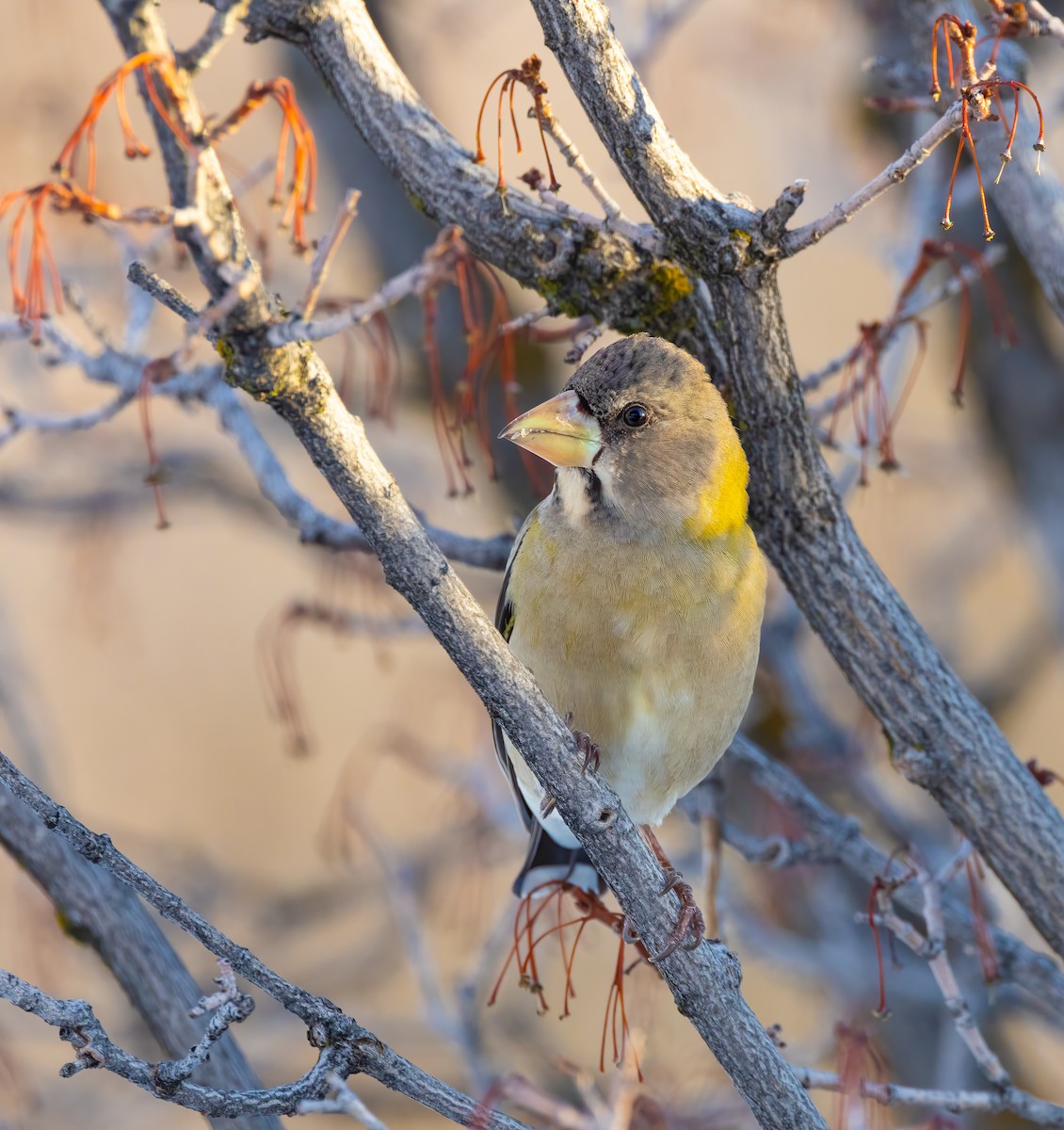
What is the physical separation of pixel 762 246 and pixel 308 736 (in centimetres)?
567

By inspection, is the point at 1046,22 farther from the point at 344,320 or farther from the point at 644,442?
the point at 344,320

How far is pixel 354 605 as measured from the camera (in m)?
5.87

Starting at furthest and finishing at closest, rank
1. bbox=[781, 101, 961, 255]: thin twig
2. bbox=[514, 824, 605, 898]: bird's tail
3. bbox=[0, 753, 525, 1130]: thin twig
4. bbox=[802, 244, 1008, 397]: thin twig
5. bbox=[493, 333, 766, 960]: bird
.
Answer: bbox=[514, 824, 605, 898]: bird's tail → bbox=[802, 244, 1008, 397]: thin twig → bbox=[493, 333, 766, 960]: bird → bbox=[781, 101, 961, 255]: thin twig → bbox=[0, 753, 525, 1130]: thin twig

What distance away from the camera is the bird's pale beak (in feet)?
9.68

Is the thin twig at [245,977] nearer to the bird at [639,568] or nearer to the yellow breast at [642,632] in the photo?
the bird at [639,568]

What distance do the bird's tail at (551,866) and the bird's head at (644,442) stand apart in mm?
1152

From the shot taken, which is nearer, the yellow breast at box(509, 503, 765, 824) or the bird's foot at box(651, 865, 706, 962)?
the bird's foot at box(651, 865, 706, 962)

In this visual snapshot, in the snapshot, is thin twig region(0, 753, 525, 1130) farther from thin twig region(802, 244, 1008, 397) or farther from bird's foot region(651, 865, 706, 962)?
thin twig region(802, 244, 1008, 397)

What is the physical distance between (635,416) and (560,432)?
0.61ft

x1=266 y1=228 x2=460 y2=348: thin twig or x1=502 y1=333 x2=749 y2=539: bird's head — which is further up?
x1=502 y1=333 x2=749 y2=539: bird's head

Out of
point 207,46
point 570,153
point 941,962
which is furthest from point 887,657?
point 207,46

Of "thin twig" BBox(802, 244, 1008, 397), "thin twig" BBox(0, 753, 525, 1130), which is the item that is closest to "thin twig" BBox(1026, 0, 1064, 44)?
"thin twig" BBox(802, 244, 1008, 397)

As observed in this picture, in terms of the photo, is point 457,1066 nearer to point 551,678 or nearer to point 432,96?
point 551,678

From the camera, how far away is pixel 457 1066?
217 inches
